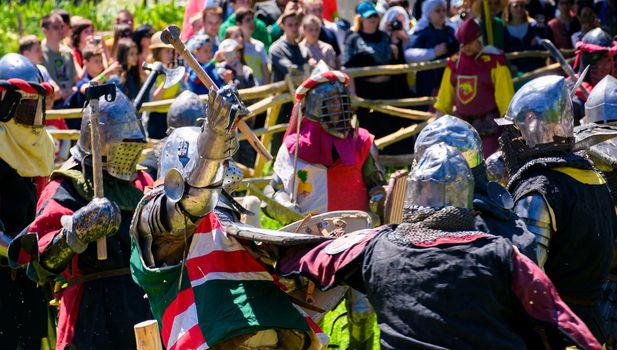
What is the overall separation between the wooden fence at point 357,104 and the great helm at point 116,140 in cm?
429

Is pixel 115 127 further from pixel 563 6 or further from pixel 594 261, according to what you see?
pixel 563 6

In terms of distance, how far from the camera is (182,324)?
5.95m

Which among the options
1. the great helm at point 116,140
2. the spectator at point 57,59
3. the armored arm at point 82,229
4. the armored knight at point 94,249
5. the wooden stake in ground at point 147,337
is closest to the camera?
the wooden stake in ground at point 147,337

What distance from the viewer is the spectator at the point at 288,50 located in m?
12.6

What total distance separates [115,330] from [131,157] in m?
0.97

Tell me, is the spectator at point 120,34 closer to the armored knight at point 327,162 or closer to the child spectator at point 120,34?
the child spectator at point 120,34

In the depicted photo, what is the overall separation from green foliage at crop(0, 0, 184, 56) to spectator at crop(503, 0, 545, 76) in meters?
5.04

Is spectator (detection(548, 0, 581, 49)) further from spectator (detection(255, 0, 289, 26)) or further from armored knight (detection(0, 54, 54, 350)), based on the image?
armored knight (detection(0, 54, 54, 350))

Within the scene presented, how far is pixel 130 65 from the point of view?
12.3 m

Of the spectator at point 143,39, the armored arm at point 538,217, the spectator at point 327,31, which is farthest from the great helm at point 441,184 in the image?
the spectator at point 327,31

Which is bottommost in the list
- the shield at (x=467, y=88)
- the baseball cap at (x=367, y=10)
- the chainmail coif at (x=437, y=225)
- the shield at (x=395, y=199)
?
the shield at (x=395, y=199)

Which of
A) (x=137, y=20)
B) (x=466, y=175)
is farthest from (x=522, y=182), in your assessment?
(x=137, y=20)

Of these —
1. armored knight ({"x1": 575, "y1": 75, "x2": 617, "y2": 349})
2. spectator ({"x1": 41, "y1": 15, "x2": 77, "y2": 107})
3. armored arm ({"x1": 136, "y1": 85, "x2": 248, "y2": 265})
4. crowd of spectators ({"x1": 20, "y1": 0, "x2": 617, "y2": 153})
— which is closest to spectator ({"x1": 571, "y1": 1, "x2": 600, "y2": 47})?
crowd of spectators ({"x1": 20, "y1": 0, "x2": 617, "y2": 153})

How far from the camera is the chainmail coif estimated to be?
5227 millimetres
